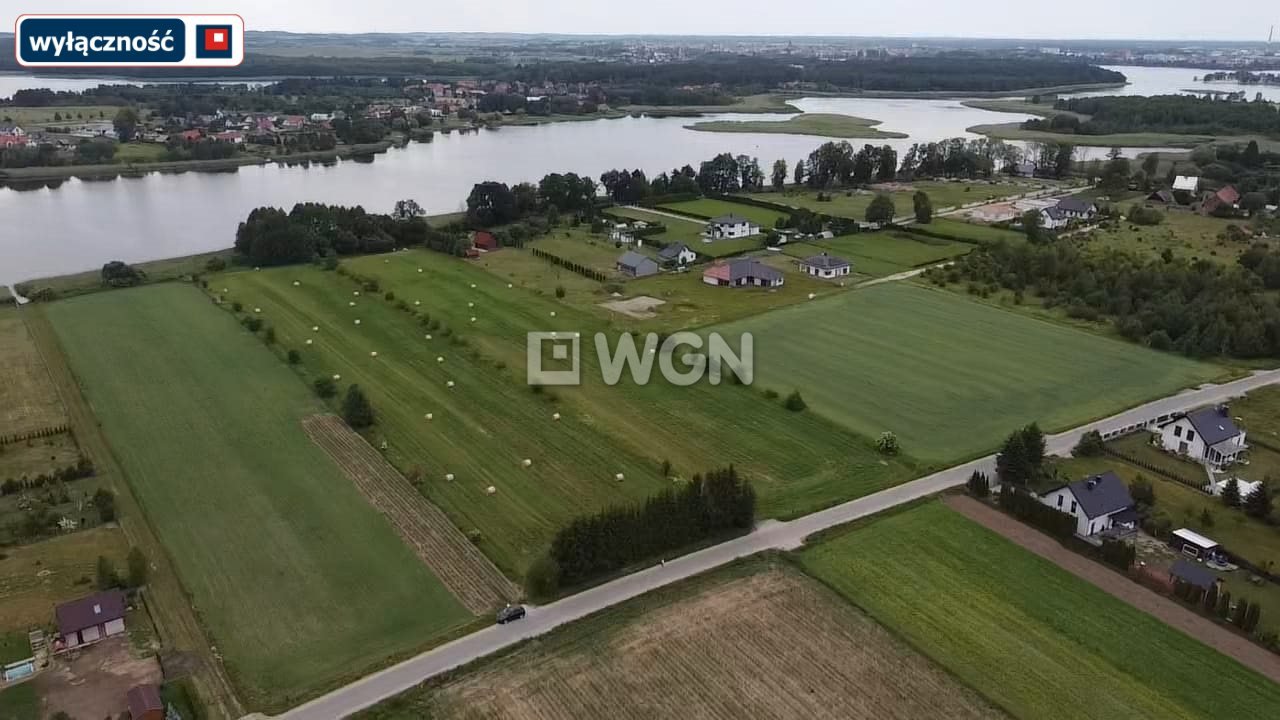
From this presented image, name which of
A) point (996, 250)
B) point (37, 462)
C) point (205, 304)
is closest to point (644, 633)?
point (37, 462)

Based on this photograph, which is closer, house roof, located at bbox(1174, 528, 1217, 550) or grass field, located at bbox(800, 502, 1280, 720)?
grass field, located at bbox(800, 502, 1280, 720)

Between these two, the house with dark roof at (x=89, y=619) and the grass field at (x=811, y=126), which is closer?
the house with dark roof at (x=89, y=619)

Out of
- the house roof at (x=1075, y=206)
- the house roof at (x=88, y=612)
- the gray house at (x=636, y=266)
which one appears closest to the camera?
the house roof at (x=88, y=612)

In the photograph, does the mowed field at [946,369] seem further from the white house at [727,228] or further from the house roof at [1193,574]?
the white house at [727,228]

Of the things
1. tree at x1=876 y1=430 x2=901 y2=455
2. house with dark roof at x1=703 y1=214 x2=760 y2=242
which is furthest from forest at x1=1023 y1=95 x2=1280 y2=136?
tree at x1=876 y1=430 x2=901 y2=455

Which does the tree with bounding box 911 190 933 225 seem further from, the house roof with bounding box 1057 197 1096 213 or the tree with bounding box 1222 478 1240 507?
the tree with bounding box 1222 478 1240 507

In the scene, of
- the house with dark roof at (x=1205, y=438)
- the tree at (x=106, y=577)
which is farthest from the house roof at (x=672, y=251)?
the tree at (x=106, y=577)

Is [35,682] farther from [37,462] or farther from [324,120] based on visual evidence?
[324,120]
